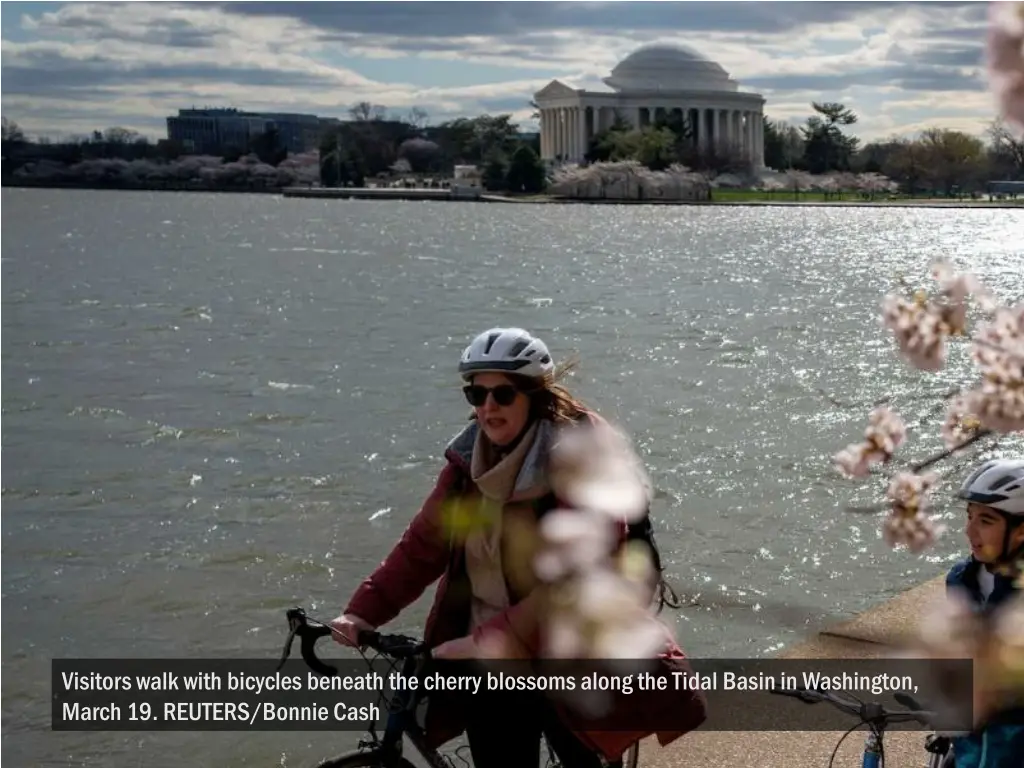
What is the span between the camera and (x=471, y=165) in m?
141

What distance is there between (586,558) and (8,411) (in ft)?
58.0

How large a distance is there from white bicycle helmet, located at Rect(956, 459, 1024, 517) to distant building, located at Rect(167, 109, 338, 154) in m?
172

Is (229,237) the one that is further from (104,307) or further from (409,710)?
(409,710)

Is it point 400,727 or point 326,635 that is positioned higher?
point 326,635

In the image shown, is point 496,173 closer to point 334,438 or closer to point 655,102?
point 655,102

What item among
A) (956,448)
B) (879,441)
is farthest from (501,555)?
(956,448)

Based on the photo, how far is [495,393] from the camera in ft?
9.77

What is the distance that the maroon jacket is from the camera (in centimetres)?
287

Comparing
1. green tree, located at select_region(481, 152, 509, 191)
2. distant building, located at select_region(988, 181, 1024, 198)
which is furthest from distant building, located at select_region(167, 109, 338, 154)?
distant building, located at select_region(988, 181, 1024, 198)

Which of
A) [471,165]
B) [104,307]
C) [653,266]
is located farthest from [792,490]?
[471,165]

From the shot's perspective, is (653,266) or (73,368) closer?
(73,368)

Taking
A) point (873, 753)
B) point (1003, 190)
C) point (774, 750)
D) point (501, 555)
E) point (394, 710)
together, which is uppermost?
point (501, 555)

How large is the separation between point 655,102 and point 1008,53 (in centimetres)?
14097

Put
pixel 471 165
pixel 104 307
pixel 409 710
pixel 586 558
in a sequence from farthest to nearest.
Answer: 1. pixel 471 165
2. pixel 104 307
3. pixel 409 710
4. pixel 586 558
